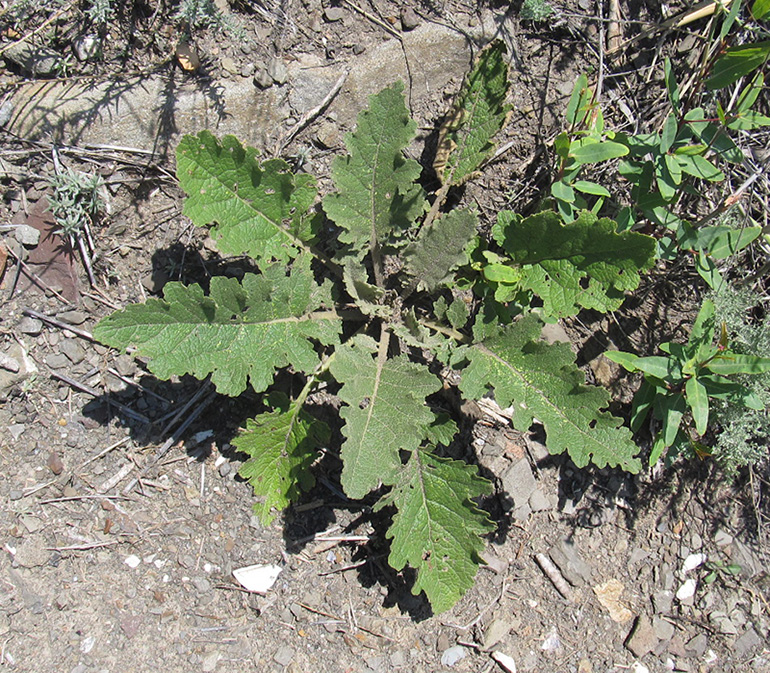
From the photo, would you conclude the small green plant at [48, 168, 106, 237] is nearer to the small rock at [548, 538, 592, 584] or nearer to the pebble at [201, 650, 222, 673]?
the pebble at [201, 650, 222, 673]

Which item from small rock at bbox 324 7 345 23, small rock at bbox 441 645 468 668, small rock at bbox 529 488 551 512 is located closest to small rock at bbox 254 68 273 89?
small rock at bbox 324 7 345 23

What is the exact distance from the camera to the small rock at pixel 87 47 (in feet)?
9.75

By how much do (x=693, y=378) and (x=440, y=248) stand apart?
1294 mm

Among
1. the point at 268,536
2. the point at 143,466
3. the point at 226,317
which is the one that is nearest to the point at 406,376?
the point at 226,317

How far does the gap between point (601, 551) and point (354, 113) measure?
107 inches

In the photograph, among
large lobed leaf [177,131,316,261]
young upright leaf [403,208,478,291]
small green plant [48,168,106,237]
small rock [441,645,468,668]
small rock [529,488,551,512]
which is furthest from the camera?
small rock [529,488,551,512]

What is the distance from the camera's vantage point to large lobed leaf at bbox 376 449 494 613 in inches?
109

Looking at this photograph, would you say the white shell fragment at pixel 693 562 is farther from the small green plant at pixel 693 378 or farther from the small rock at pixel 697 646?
the small green plant at pixel 693 378

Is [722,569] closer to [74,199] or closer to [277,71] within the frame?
[277,71]

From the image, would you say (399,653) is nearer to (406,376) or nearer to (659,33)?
(406,376)

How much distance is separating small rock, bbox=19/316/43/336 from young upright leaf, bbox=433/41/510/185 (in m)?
2.10

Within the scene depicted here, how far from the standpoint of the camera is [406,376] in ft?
8.87

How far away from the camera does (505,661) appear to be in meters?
3.15

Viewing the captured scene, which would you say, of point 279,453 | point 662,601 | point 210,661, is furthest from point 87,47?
point 662,601
